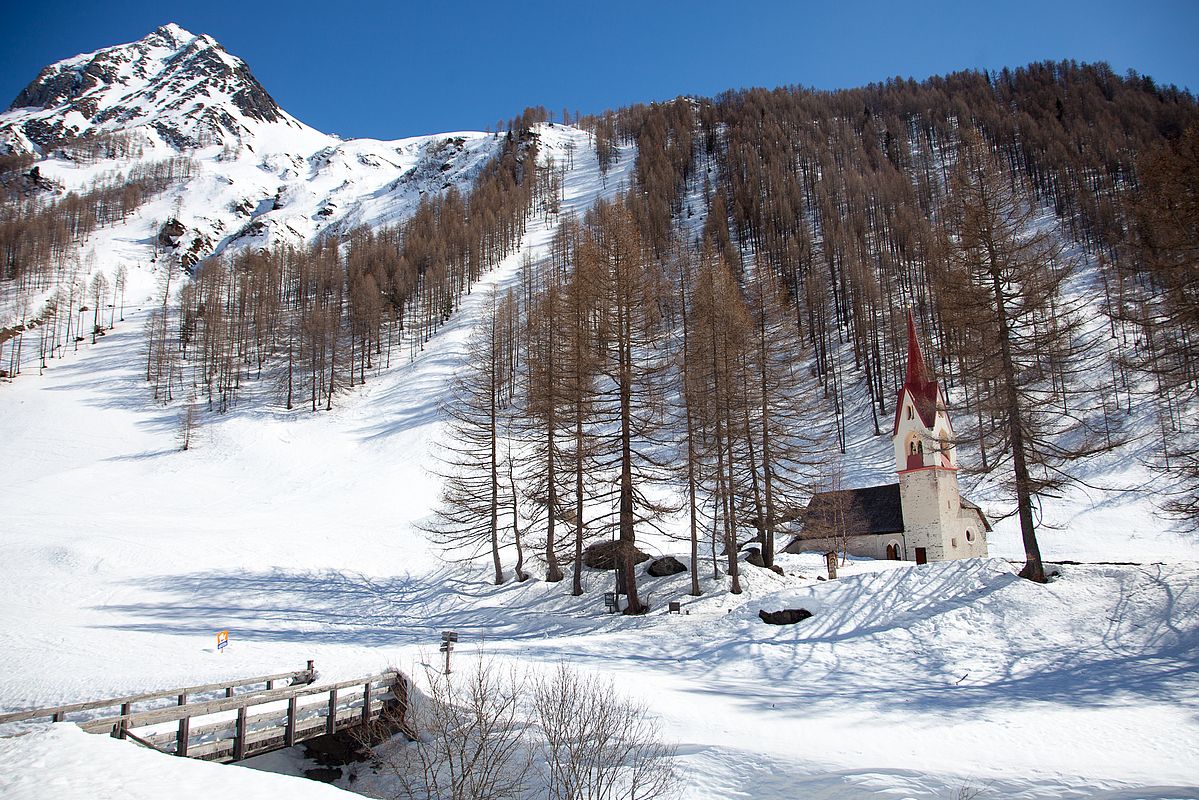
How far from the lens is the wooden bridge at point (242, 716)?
35.3 ft

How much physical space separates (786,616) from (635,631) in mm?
4663

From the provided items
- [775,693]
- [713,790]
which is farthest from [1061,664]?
[713,790]

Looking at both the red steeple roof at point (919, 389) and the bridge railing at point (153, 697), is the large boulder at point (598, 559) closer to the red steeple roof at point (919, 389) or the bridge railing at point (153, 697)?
the bridge railing at point (153, 697)

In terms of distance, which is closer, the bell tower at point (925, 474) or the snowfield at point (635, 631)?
the snowfield at point (635, 631)

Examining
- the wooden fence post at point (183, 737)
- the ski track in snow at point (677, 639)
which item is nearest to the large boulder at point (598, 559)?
the ski track in snow at point (677, 639)

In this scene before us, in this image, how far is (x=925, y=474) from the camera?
104ft

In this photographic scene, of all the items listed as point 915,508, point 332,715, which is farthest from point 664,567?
point 915,508

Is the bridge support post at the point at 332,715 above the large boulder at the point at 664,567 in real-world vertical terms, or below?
below

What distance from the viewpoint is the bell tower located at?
3114cm

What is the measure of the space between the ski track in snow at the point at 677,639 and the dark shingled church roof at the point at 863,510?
3589mm

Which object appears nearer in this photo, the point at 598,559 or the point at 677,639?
the point at 677,639

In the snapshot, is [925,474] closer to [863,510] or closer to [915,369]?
[863,510]

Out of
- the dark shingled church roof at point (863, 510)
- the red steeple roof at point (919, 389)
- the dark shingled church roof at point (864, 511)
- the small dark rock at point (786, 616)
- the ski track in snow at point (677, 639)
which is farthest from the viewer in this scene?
the dark shingled church roof at point (863, 510)

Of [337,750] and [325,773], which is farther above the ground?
[337,750]
